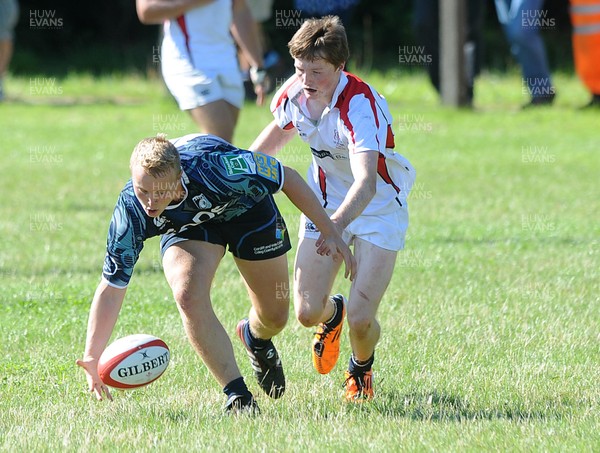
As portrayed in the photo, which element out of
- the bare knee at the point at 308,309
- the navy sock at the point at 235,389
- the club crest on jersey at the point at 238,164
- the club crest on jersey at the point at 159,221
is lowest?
the navy sock at the point at 235,389

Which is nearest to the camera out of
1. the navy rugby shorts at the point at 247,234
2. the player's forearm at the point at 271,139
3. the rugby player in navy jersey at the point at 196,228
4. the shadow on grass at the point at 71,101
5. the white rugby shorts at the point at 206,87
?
the rugby player in navy jersey at the point at 196,228

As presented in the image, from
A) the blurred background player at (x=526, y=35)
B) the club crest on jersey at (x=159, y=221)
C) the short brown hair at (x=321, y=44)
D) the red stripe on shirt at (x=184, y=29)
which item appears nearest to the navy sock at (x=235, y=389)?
the club crest on jersey at (x=159, y=221)

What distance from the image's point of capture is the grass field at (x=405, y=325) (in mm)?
4691

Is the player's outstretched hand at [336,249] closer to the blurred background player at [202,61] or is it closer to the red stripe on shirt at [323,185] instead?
the red stripe on shirt at [323,185]

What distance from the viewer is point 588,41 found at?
17.0 m

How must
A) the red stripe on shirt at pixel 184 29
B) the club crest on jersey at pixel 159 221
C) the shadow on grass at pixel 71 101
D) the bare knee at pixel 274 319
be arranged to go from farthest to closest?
the shadow on grass at pixel 71 101, the red stripe on shirt at pixel 184 29, the bare knee at pixel 274 319, the club crest on jersey at pixel 159 221

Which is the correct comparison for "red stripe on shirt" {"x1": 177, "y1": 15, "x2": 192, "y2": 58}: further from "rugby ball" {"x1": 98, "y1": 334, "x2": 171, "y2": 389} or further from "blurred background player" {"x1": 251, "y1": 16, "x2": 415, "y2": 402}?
"rugby ball" {"x1": 98, "y1": 334, "x2": 171, "y2": 389}

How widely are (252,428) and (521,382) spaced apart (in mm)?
1495

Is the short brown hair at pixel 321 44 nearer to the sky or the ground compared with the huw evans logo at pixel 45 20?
nearer to the sky

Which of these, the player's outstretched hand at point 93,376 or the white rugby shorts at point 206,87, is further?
the white rugby shorts at point 206,87

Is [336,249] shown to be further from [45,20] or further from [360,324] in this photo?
[45,20]

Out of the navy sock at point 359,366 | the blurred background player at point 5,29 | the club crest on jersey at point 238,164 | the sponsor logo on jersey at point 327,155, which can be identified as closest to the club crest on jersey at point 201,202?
the club crest on jersey at point 238,164

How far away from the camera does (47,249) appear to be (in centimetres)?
899

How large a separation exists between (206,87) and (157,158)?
4009 millimetres
